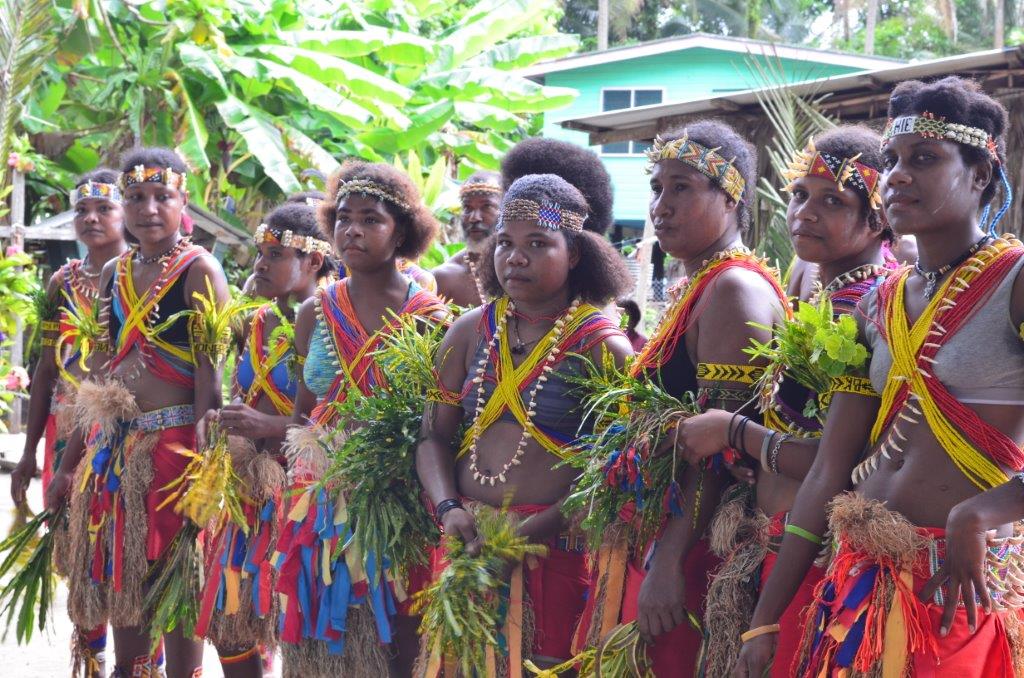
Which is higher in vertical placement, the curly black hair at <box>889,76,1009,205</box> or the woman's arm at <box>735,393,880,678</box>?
the curly black hair at <box>889,76,1009,205</box>

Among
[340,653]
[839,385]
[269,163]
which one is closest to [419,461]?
[340,653]

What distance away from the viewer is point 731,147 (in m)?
3.73

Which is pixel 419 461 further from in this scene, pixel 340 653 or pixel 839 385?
pixel 839 385

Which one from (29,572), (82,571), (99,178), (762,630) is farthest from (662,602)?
(99,178)

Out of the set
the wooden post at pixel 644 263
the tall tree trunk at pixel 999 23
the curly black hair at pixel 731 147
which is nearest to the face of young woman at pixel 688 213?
the curly black hair at pixel 731 147

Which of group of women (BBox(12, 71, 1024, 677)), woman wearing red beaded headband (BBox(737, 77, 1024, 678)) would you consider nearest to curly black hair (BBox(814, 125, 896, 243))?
group of women (BBox(12, 71, 1024, 677))

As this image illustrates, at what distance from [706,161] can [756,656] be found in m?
1.55

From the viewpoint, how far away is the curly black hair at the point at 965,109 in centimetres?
293

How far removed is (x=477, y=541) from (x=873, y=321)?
1.46m

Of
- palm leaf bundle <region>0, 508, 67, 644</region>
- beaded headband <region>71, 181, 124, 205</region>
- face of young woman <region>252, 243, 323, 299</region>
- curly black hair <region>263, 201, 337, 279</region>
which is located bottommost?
palm leaf bundle <region>0, 508, 67, 644</region>

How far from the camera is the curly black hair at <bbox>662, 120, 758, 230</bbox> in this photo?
3701 millimetres

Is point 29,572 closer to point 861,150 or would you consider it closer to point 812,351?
point 812,351

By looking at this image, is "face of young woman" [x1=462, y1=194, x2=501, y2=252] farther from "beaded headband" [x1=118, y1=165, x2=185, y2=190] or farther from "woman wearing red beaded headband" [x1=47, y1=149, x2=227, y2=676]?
"beaded headband" [x1=118, y1=165, x2=185, y2=190]

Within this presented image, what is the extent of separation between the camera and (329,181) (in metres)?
5.14
